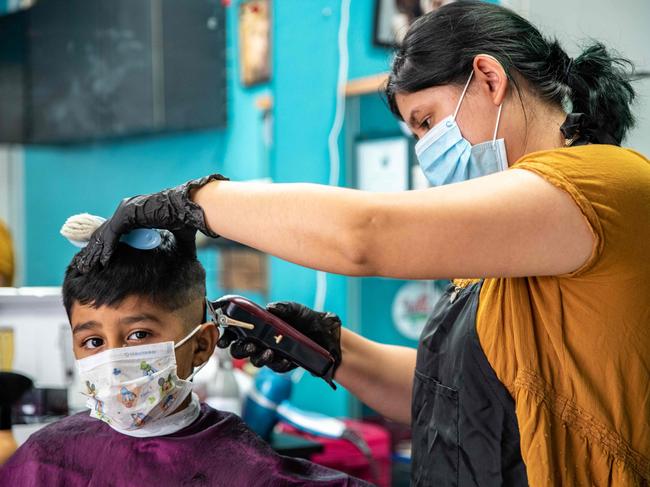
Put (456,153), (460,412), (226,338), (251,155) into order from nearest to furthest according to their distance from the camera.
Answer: (460,412), (456,153), (226,338), (251,155)

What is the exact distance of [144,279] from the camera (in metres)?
1.61

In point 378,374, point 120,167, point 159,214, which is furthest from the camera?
point 120,167

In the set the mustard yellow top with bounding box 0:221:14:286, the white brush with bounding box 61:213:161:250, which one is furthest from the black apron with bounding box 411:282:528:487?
the mustard yellow top with bounding box 0:221:14:286

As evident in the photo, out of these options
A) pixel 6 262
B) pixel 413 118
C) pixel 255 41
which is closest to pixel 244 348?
pixel 413 118

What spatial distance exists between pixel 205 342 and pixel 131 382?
0.67 feet

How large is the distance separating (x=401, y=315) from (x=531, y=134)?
241 cm

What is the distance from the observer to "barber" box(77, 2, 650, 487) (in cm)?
114

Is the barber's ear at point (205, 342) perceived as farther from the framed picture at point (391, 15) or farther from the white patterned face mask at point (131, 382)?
the framed picture at point (391, 15)

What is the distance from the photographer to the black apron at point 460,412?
1.32 metres

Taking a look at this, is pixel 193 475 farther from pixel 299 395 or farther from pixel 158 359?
pixel 299 395

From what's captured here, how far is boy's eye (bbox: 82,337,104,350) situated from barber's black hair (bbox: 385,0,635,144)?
74cm

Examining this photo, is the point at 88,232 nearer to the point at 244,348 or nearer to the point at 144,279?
the point at 144,279

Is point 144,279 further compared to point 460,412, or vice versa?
point 144,279

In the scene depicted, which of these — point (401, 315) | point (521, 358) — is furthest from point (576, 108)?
point (401, 315)
